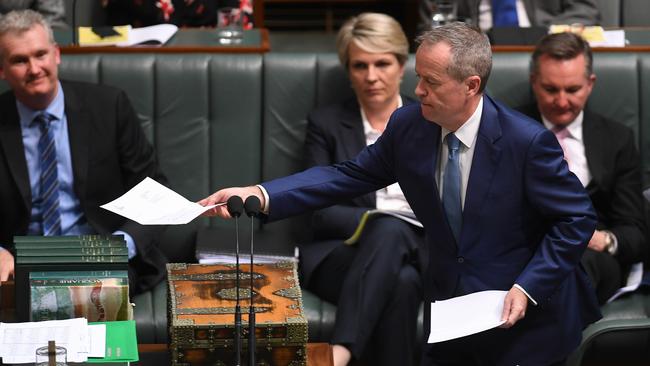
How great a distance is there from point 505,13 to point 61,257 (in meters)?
2.79

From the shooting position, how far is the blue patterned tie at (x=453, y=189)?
2.90 m

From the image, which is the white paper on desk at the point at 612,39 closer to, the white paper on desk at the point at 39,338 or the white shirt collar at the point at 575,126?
the white shirt collar at the point at 575,126

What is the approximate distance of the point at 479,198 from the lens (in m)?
2.88

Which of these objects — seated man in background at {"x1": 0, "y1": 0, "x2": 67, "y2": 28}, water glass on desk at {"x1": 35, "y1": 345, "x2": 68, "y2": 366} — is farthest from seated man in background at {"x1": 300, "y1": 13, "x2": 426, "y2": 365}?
seated man in background at {"x1": 0, "y1": 0, "x2": 67, "y2": 28}

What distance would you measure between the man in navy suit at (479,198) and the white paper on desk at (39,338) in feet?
1.45

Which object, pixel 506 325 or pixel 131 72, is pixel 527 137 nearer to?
pixel 506 325

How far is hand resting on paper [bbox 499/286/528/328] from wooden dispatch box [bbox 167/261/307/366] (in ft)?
1.51

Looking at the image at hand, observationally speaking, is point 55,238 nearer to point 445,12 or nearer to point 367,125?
point 367,125

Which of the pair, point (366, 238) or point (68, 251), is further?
point (366, 238)

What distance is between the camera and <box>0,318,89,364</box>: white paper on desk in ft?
8.93

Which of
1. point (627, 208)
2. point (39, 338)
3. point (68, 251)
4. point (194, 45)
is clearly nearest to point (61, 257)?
point (68, 251)

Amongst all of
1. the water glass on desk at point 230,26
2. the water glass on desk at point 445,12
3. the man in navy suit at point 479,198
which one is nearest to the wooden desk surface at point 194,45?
the water glass on desk at point 230,26

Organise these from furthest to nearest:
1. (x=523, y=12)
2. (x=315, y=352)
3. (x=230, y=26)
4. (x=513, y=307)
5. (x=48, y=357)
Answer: (x=523, y=12) → (x=230, y=26) → (x=315, y=352) → (x=513, y=307) → (x=48, y=357)

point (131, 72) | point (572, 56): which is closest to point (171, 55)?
point (131, 72)
